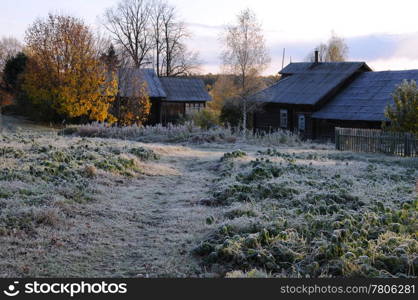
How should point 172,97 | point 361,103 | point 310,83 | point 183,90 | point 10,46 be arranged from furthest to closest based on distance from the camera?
point 10,46, point 183,90, point 172,97, point 310,83, point 361,103

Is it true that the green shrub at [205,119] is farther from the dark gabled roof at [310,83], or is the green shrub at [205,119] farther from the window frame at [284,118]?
the window frame at [284,118]

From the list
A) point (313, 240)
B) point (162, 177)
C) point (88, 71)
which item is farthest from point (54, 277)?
point (88, 71)

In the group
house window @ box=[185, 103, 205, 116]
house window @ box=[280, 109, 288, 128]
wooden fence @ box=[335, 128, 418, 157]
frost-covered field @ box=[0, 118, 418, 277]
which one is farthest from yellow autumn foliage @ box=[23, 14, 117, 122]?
frost-covered field @ box=[0, 118, 418, 277]

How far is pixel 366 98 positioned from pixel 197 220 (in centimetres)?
2447

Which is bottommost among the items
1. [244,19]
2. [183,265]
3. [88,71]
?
[183,265]

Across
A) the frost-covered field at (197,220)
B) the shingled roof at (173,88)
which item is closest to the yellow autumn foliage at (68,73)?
the shingled roof at (173,88)

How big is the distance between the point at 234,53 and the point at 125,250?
2773cm

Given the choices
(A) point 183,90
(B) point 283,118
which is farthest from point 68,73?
(B) point 283,118

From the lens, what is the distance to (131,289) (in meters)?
4.68

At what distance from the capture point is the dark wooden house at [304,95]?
3284cm

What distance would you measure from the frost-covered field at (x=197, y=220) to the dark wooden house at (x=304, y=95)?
20.1 m

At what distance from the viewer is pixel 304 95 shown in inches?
1330

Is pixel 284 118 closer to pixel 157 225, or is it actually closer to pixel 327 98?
pixel 327 98

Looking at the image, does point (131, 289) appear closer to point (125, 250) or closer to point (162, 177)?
point (125, 250)
